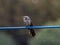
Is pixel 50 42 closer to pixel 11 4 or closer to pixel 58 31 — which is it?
pixel 58 31

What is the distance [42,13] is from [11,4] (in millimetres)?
742

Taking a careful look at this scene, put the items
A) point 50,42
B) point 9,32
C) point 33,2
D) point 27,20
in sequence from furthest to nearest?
point 33,2 < point 9,32 < point 50,42 < point 27,20

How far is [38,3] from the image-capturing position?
5.13m

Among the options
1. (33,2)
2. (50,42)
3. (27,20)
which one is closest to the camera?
(27,20)

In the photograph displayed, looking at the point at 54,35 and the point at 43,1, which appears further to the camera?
the point at 43,1

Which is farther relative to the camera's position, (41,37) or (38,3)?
(38,3)

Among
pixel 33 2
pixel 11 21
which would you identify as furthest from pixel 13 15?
pixel 33 2

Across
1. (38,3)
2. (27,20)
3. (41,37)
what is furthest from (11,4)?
(27,20)

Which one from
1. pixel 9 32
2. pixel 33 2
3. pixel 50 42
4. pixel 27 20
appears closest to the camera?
pixel 27 20

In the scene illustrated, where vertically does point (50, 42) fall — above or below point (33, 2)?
below

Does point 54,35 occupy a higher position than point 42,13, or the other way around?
point 42,13

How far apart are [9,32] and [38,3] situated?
3.14ft

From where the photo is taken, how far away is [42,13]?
4941 mm

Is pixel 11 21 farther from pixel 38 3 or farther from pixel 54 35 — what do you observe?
pixel 54 35
